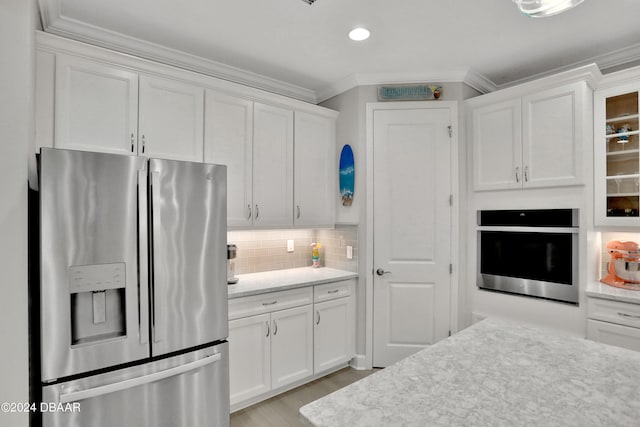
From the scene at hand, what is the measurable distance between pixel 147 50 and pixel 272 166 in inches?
49.4

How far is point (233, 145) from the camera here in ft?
8.73

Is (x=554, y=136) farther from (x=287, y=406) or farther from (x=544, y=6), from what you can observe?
(x=287, y=406)

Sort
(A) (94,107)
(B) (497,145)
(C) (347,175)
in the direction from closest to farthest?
(A) (94,107) → (B) (497,145) → (C) (347,175)

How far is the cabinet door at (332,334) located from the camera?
2836 millimetres

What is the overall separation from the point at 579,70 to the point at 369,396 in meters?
2.73

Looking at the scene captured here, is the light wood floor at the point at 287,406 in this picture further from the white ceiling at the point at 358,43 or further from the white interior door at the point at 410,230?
the white ceiling at the point at 358,43

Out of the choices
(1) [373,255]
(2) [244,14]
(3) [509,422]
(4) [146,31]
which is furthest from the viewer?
(1) [373,255]

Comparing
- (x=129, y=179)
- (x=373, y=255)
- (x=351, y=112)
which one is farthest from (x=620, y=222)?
(x=129, y=179)

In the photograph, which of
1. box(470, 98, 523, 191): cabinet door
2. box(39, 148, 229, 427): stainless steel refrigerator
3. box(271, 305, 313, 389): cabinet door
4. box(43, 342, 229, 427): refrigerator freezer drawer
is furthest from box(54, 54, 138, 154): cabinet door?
box(470, 98, 523, 191): cabinet door

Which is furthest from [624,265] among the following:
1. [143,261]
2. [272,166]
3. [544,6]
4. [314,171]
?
[143,261]

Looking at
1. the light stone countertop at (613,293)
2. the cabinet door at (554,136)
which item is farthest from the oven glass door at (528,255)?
Result: the cabinet door at (554,136)

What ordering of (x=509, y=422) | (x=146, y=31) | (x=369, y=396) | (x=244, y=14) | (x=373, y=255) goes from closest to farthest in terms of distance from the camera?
(x=509, y=422)
(x=369, y=396)
(x=244, y=14)
(x=146, y=31)
(x=373, y=255)

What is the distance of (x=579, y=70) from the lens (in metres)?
2.41

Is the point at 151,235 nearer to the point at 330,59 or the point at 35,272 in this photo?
the point at 35,272
